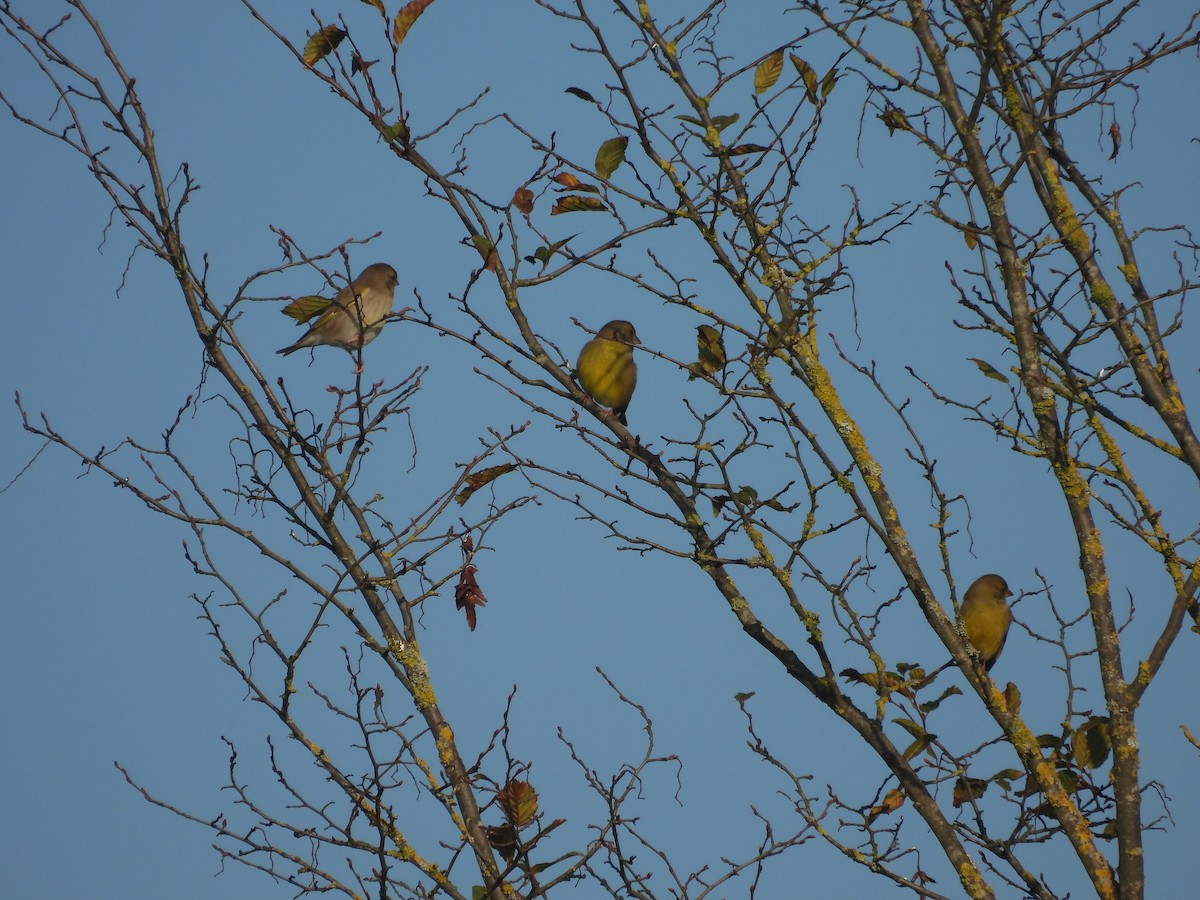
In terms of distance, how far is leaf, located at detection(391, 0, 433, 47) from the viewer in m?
3.84

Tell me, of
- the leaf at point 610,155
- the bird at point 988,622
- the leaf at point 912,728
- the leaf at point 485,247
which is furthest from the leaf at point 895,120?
the leaf at point 912,728

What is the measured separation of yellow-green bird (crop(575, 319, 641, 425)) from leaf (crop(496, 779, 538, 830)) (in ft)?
9.33

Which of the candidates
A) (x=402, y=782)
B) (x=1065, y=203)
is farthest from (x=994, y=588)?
(x=402, y=782)

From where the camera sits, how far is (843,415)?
13.7 feet

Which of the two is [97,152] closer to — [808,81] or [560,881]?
[808,81]

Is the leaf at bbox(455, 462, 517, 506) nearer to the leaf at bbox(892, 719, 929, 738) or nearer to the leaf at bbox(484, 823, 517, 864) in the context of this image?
the leaf at bbox(484, 823, 517, 864)

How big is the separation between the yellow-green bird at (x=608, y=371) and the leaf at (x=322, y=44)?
2.61m

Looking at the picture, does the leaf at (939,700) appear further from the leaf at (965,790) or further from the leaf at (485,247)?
the leaf at (485,247)

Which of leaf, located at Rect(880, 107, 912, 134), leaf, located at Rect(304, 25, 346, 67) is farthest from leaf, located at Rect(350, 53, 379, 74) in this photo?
leaf, located at Rect(880, 107, 912, 134)

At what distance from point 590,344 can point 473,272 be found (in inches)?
97.3

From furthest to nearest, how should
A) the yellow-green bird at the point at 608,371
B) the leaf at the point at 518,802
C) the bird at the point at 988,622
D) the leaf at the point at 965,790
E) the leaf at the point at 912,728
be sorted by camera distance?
the yellow-green bird at the point at 608,371 → the bird at the point at 988,622 → the leaf at the point at 965,790 → the leaf at the point at 912,728 → the leaf at the point at 518,802

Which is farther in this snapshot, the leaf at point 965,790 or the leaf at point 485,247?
the leaf at point 485,247

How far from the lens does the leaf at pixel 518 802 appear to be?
146 inches

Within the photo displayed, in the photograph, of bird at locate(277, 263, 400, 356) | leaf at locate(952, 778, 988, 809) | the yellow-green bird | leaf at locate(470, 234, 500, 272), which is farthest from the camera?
bird at locate(277, 263, 400, 356)
